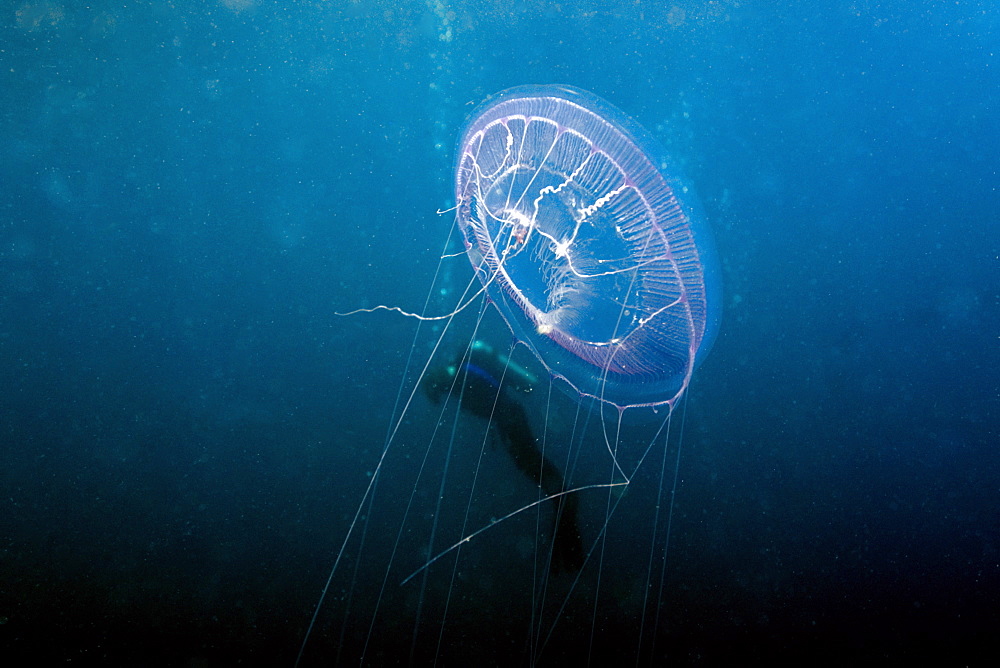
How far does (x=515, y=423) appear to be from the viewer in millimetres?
Answer: 2453

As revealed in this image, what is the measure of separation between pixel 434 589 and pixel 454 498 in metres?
0.45

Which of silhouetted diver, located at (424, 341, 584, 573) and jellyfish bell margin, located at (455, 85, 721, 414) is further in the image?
silhouetted diver, located at (424, 341, 584, 573)

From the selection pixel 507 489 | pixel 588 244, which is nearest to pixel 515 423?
pixel 507 489

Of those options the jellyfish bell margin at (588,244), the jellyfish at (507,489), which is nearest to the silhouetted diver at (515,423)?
the jellyfish at (507,489)

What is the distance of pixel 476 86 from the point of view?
223 centimetres

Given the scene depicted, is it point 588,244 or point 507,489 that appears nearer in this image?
point 588,244

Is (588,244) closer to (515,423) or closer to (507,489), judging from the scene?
(515,423)

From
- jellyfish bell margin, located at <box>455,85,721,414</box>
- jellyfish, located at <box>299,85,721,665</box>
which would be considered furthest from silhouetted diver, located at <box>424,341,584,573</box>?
jellyfish bell margin, located at <box>455,85,721,414</box>

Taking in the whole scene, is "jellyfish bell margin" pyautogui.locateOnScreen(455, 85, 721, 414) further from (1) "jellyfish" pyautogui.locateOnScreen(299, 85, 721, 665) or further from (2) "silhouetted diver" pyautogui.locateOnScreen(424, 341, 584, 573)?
(2) "silhouetted diver" pyautogui.locateOnScreen(424, 341, 584, 573)

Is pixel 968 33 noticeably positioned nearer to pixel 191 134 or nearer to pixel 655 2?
pixel 655 2

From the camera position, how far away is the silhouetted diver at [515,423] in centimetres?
242

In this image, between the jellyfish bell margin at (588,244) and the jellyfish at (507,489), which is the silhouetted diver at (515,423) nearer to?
the jellyfish at (507,489)

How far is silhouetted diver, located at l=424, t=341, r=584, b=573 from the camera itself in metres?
2.42

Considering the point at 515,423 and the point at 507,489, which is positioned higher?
the point at 515,423
